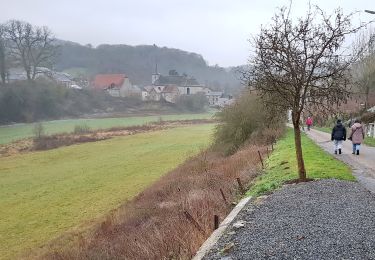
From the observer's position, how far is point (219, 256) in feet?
24.0

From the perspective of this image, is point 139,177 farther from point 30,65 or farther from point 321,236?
point 30,65

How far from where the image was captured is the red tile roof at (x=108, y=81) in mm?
132000

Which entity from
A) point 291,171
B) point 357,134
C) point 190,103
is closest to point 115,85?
point 190,103

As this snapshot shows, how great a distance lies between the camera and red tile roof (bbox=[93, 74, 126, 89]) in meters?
132

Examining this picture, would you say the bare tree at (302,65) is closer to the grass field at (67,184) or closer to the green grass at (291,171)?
the green grass at (291,171)

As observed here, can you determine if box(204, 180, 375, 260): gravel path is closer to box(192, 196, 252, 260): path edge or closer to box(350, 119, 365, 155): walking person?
box(192, 196, 252, 260): path edge

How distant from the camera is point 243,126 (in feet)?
98.4

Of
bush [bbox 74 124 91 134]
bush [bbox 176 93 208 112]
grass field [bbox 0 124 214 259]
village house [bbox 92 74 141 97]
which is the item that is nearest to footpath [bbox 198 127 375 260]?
grass field [bbox 0 124 214 259]

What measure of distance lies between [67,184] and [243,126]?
39.6 feet

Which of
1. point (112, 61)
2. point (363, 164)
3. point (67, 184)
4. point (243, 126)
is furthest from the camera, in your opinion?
point (112, 61)

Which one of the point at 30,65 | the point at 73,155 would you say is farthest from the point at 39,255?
the point at 30,65

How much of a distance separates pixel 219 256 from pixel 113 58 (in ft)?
607

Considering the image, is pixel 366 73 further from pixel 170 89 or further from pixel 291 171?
pixel 170 89

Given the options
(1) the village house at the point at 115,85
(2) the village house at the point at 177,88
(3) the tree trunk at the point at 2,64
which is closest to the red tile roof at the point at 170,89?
(2) the village house at the point at 177,88
